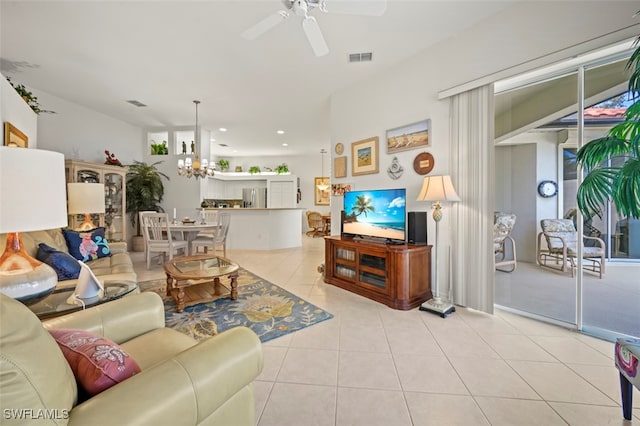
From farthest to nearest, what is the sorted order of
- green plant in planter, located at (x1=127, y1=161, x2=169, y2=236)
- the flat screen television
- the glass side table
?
green plant in planter, located at (x1=127, y1=161, x2=169, y2=236), the flat screen television, the glass side table

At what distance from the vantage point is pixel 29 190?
1.15 meters

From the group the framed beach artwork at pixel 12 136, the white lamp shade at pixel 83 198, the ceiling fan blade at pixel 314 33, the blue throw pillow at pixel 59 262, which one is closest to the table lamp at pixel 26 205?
the blue throw pillow at pixel 59 262

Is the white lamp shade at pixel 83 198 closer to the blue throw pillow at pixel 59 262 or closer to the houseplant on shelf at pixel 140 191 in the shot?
the blue throw pillow at pixel 59 262

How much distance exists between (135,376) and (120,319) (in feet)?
2.26

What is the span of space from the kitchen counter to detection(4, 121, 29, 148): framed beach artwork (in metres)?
3.66

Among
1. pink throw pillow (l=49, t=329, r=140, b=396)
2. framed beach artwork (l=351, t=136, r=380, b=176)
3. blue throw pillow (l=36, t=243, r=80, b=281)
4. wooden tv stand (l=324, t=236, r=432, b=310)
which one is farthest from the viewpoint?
framed beach artwork (l=351, t=136, r=380, b=176)

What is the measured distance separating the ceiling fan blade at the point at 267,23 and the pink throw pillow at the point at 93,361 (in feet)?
6.96

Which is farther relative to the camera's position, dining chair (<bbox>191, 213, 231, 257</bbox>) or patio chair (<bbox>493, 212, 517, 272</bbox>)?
dining chair (<bbox>191, 213, 231, 257</bbox>)

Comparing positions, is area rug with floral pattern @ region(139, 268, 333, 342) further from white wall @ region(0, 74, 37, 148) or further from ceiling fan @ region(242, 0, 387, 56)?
ceiling fan @ region(242, 0, 387, 56)

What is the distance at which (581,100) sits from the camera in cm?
232

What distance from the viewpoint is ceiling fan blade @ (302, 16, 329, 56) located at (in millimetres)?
1889

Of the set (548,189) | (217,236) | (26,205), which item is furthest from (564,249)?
(217,236)

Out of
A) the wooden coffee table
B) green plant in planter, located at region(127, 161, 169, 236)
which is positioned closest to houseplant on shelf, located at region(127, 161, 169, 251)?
green plant in planter, located at region(127, 161, 169, 236)

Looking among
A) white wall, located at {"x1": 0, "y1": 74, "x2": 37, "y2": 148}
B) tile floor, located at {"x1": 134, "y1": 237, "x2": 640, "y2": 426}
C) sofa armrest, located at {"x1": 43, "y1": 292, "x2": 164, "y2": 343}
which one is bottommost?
Answer: tile floor, located at {"x1": 134, "y1": 237, "x2": 640, "y2": 426}
